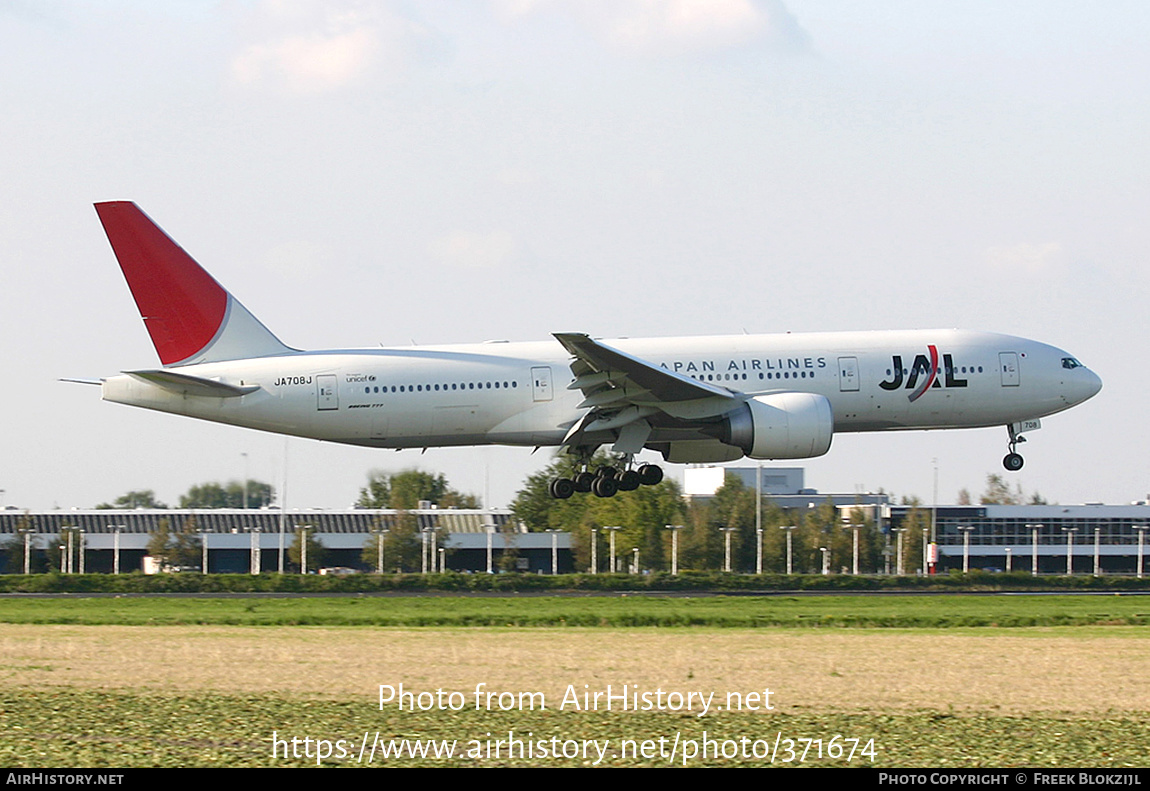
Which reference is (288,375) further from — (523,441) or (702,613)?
(702,613)

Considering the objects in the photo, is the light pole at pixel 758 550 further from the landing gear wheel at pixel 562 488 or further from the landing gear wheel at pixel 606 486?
the landing gear wheel at pixel 606 486

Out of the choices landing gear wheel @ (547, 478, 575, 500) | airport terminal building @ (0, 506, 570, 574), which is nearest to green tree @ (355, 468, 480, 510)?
airport terminal building @ (0, 506, 570, 574)

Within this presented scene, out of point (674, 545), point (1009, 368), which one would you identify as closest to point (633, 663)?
point (1009, 368)

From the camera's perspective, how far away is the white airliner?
39750mm

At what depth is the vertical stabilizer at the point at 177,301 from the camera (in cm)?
4078

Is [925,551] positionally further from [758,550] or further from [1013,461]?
[1013,461]

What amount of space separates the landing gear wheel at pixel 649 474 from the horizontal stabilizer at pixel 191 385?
35.8ft

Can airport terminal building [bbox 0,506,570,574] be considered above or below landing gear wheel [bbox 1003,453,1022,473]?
below

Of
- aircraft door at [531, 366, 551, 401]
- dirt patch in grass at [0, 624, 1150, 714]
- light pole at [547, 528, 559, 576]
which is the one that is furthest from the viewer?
light pole at [547, 528, 559, 576]

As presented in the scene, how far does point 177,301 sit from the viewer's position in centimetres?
4078

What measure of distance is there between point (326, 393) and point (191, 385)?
11.6ft

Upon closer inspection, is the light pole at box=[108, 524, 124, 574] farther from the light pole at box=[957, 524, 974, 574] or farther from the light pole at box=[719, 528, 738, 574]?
the light pole at box=[957, 524, 974, 574]

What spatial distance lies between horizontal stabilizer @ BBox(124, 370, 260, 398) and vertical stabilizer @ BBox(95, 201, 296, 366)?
1.44m
